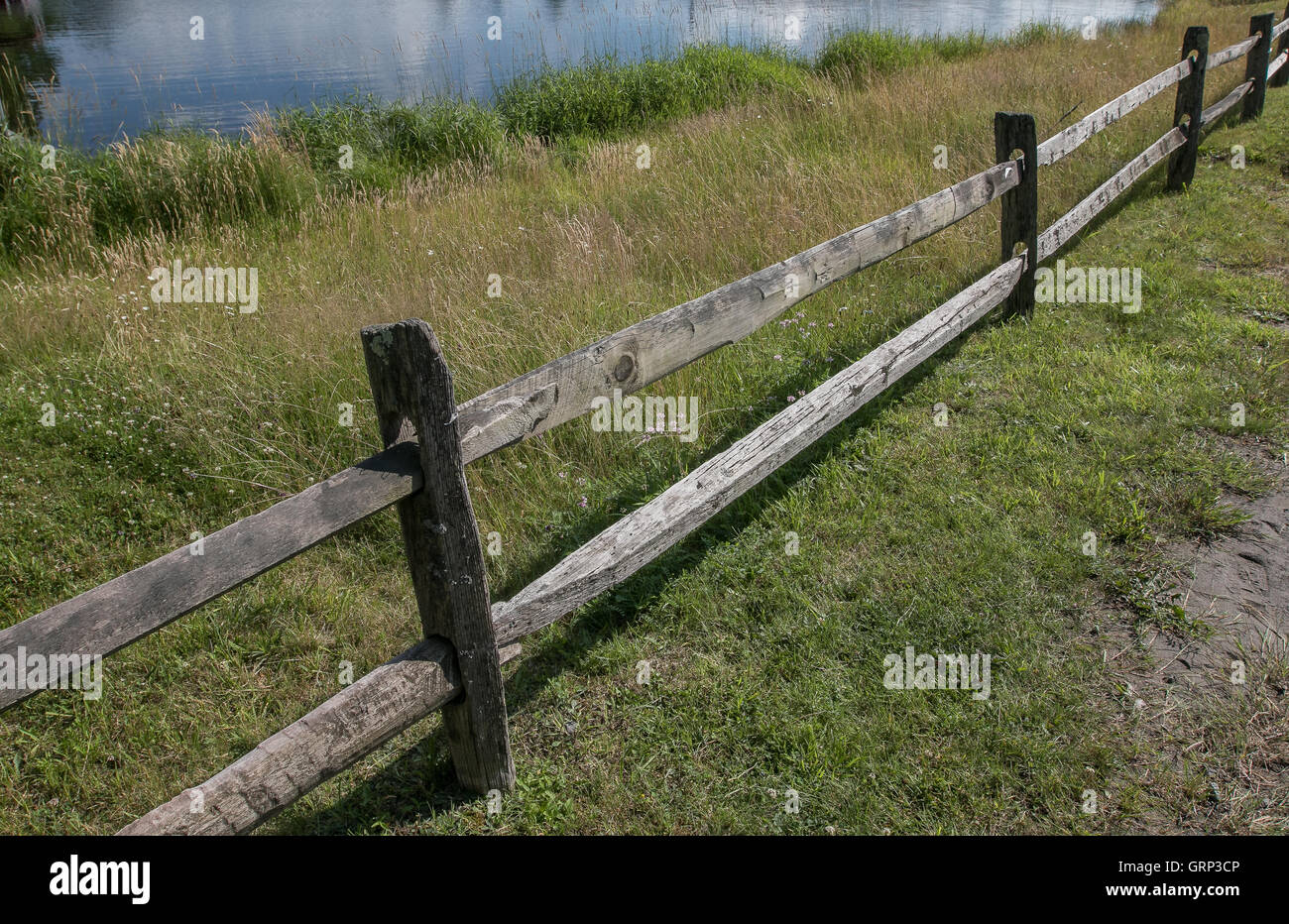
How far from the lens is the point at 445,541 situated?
2.40 metres

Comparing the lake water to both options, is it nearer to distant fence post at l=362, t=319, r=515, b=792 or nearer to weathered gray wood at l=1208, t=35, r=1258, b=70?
weathered gray wood at l=1208, t=35, r=1258, b=70

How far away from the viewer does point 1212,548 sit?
374 centimetres

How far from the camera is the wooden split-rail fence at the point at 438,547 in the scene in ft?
6.53

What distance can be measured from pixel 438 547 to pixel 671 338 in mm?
1361

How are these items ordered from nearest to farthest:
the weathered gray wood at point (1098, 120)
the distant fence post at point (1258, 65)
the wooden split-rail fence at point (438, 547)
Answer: the wooden split-rail fence at point (438, 547) → the weathered gray wood at point (1098, 120) → the distant fence post at point (1258, 65)

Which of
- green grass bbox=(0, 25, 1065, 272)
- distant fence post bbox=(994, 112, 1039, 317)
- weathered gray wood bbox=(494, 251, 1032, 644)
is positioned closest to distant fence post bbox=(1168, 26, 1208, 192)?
distant fence post bbox=(994, 112, 1039, 317)

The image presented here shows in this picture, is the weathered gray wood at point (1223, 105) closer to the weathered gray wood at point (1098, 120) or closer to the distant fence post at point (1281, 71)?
the weathered gray wood at point (1098, 120)

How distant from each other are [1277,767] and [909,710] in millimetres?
1158

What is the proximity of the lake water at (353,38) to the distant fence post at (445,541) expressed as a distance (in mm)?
12494

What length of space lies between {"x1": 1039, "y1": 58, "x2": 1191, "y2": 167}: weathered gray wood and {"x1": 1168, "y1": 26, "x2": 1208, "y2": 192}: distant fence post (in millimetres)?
111

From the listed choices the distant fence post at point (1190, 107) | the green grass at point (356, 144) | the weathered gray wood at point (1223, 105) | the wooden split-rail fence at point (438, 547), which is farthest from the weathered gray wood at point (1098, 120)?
the green grass at point (356, 144)

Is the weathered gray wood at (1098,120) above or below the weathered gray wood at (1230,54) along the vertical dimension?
below

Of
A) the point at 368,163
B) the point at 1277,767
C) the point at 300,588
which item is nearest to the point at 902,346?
the point at 1277,767
